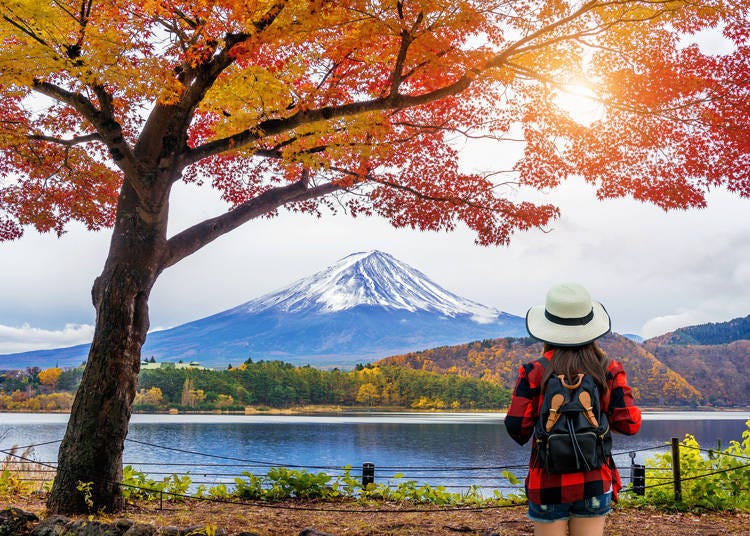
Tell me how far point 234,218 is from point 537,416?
579 cm

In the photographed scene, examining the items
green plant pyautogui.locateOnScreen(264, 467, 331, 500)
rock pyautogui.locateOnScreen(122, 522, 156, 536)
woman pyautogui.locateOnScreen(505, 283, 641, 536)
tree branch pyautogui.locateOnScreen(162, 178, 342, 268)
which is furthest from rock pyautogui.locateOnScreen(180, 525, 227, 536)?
tree branch pyautogui.locateOnScreen(162, 178, 342, 268)

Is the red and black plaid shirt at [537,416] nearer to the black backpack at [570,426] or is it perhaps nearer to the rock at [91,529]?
the black backpack at [570,426]

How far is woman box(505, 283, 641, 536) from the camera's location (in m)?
2.78

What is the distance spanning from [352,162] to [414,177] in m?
0.93

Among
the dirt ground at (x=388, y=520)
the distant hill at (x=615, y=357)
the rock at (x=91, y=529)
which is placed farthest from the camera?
the distant hill at (x=615, y=357)

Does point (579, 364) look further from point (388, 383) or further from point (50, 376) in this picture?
point (50, 376)

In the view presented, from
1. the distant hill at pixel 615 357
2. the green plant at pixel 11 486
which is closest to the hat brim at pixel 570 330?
the green plant at pixel 11 486

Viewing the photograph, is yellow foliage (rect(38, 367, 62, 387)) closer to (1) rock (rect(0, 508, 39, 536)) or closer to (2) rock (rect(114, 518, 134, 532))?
(1) rock (rect(0, 508, 39, 536))

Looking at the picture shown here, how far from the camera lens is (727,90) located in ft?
23.2

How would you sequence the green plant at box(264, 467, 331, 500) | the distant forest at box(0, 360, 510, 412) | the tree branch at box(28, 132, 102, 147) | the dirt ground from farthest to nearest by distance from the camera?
the distant forest at box(0, 360, 510, 412) → the tree branch at box(28, 132, 102, 147) → the green plant at box(264, 467, 331, 500) → the dirt ground

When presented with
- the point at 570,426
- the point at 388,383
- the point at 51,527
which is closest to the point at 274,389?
the point at 388,383

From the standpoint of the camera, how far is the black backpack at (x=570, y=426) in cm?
272

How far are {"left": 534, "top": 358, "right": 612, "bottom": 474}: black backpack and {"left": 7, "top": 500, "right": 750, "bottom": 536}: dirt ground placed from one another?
330 centimetres

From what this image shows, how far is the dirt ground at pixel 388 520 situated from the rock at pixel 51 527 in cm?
63
